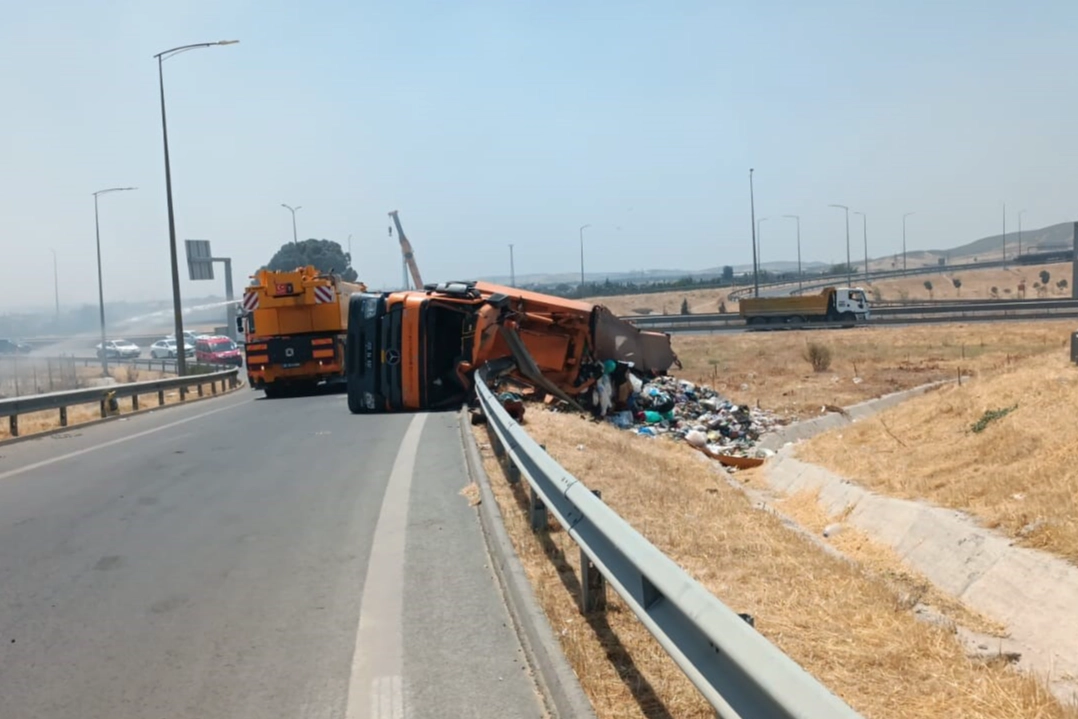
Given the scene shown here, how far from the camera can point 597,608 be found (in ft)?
19.5

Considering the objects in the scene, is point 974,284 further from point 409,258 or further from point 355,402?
point 355,402

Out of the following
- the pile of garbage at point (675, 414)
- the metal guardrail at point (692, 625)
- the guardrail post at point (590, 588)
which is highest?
the metal guardrail at point (692, 625)

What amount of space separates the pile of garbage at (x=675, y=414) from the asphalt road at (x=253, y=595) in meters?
7.83

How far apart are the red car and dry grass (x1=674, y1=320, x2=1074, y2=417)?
22.1 metres

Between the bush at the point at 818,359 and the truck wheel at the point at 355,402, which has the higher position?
the truck wheel at the point at 355,402

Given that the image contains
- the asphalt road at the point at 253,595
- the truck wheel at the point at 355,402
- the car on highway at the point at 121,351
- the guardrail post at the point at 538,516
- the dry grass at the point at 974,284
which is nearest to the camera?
the asphalt road at the point at 253,595

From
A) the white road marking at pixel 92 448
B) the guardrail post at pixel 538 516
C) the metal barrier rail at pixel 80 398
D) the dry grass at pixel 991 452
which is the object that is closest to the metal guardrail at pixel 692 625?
the guardrail post at pixel 538 516

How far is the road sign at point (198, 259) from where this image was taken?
5259cm

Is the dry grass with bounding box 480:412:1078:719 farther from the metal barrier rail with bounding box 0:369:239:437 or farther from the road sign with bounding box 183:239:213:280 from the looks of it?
the road sign with bounding box 183:239:213:280

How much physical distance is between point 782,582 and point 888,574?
8.56 feet

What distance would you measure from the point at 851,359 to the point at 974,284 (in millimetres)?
79269

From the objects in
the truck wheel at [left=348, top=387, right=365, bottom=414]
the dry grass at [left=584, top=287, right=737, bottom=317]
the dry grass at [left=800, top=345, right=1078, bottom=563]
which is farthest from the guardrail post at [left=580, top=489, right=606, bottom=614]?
the dry grass at [left=584, top=287, right=737, bottom=317]

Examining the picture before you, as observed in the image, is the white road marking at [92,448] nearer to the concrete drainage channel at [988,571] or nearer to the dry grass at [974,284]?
the concrete drainage channel at [988,571]

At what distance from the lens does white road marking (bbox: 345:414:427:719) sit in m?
4.98
